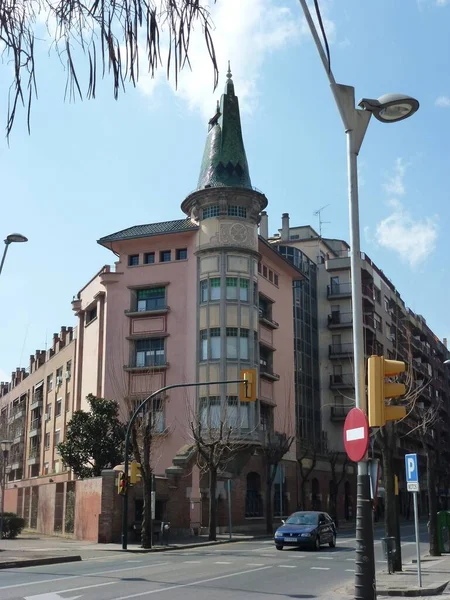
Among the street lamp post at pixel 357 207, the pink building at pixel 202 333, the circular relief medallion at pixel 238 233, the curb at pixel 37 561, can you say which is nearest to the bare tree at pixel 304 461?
the pink building at pixel 202 333

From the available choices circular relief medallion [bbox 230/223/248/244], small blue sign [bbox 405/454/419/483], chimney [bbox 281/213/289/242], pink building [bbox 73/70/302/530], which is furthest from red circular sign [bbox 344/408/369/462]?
chimney [bbox 281/213/289/242]

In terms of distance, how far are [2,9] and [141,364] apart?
45714 millimetres

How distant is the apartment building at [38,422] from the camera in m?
58.4

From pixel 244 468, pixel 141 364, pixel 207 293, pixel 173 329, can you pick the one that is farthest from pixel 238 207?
pixel 244 468

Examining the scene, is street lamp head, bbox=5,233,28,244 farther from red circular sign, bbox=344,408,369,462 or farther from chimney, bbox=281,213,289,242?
chimney, bbox=281,213,289,242

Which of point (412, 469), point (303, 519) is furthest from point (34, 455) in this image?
point (412, 469)

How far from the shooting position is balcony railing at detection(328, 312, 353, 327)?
66.7 m

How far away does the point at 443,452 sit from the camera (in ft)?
288

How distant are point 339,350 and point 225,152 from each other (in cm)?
2516

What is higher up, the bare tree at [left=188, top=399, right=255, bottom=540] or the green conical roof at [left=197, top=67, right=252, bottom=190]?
the green conical roof at [left=197, top=67, right=252, bottom=190]

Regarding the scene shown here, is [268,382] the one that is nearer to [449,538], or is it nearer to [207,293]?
[207,293]

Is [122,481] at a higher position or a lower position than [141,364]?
lower

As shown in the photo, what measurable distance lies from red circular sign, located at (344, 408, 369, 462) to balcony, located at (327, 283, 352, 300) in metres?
59.0

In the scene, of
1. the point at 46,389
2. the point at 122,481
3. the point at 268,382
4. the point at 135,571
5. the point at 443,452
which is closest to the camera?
the point at 135,571
